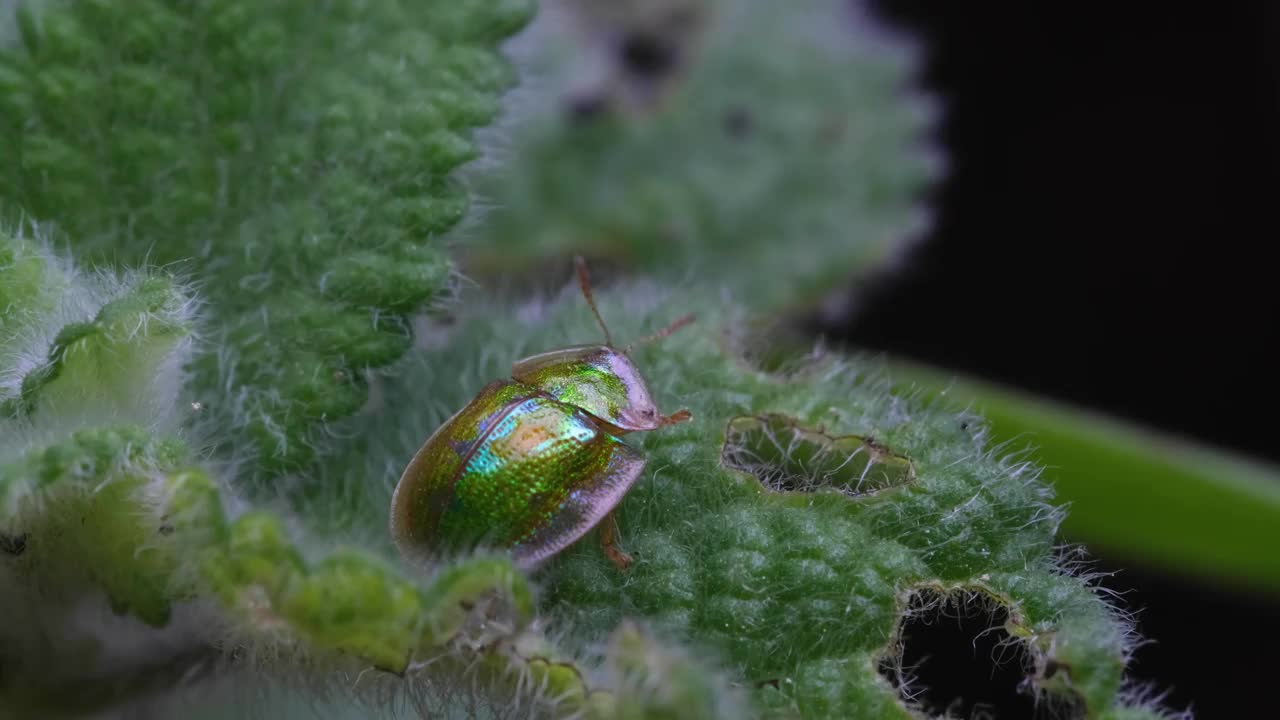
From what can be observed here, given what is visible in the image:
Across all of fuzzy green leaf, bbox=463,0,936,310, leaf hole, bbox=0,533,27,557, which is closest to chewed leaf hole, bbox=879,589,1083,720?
leaf hole, bbox=0,533,27,557

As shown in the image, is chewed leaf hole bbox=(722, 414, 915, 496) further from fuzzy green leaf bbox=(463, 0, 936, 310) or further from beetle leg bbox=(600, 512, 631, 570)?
fuzzy green leaf bbox=(463, 0, 936, 310)

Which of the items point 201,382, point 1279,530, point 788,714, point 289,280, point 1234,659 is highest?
point 289,280

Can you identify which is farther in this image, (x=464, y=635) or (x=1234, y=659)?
(x=1234, y=659)

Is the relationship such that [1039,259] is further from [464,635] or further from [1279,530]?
Result: [464,635]

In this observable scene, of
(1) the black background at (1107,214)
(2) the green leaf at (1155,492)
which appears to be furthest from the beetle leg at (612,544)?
(1) the black background at (1107,214)

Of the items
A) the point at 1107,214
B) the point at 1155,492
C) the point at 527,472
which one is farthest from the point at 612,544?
the point at 1107,214

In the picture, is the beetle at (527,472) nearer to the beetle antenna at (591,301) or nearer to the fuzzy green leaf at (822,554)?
the fuzzy green leaf at (822,554)

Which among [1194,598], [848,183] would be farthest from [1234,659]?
[848,183]
